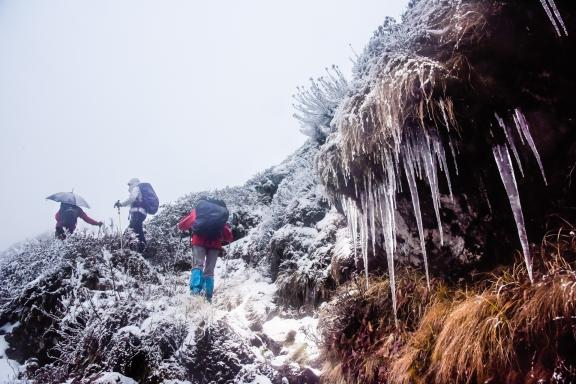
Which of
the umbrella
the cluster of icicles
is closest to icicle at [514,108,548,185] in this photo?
the cluster of icicles

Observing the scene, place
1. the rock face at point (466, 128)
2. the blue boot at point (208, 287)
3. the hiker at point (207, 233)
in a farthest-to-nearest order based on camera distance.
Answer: the hiker at point (207, 233) → the blue boot at point (208, 287) → the rock face at point (466, 128)

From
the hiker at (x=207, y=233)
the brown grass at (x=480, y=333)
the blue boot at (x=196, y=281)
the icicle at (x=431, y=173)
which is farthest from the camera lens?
the hiker at (x=207, y=233)

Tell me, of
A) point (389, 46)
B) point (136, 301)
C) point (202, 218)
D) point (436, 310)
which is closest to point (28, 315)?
point (136, 301)

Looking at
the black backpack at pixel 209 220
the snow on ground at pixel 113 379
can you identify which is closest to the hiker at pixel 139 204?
the black backpack at pixel 209 220

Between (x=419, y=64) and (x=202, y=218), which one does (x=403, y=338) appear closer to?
(x=419, y=64)

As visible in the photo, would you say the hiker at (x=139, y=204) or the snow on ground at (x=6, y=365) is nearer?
the snow on ground at (x=6, y=365)

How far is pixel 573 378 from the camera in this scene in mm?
1953

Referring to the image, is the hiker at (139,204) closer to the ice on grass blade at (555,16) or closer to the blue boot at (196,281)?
the blue boot at (196,281)

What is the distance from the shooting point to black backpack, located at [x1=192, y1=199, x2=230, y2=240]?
621cm

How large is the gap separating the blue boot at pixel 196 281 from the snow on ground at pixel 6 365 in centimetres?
240

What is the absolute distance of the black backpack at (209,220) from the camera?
20.4 feet

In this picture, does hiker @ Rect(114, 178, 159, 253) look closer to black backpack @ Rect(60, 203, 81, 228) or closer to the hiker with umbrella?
the hiker with umbrella

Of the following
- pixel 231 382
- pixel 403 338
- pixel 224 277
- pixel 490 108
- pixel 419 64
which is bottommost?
pixel 403 338

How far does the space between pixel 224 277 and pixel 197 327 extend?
325cm
